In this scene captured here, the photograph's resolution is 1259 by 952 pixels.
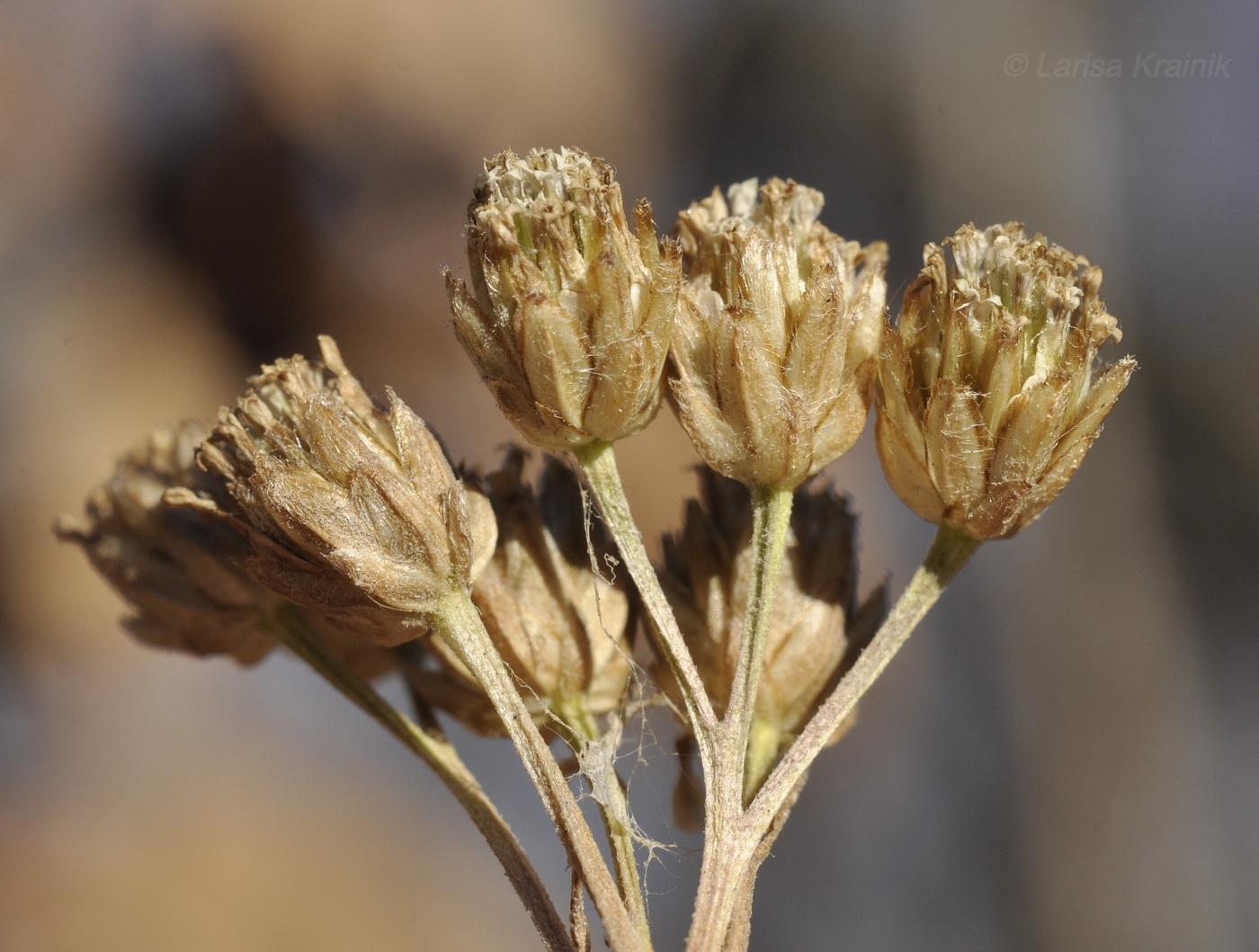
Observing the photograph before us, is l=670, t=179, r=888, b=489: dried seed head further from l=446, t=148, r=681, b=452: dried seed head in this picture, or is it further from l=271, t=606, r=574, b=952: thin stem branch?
l=271, t=606, r=574, b=952: thin stem branch

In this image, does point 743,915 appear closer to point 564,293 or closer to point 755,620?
point 755,620

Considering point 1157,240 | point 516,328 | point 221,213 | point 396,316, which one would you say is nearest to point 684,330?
point 516,328

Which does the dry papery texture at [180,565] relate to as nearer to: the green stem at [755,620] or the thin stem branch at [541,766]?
the thin stem branch at [541,766]

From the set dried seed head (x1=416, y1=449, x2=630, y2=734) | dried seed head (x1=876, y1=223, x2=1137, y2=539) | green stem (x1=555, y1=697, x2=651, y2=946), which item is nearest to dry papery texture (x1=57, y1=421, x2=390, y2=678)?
dried seed head (x1=416, y1=449, x2=630, y2=734)

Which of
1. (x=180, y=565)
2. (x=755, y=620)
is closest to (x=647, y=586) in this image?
(x=755, y=620)

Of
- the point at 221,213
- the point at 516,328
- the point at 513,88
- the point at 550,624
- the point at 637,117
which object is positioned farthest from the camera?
the point at 637,117

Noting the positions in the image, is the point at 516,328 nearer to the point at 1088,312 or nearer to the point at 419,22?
the point at 1088,312
